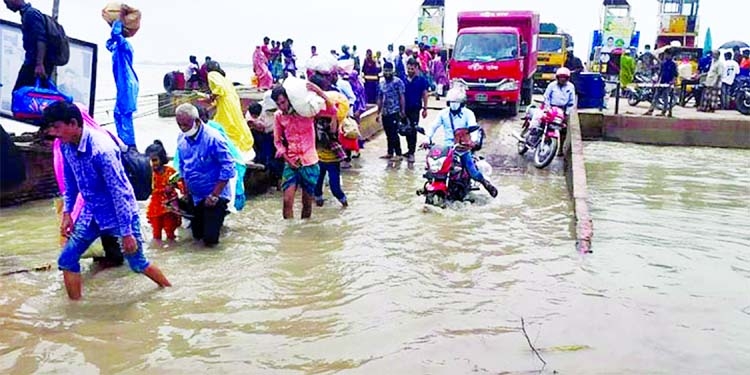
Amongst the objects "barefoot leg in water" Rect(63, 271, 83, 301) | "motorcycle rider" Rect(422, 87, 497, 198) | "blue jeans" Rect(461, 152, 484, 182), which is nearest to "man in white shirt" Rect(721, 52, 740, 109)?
"motorcycle rider" Rect(422, 87, 497, 198)

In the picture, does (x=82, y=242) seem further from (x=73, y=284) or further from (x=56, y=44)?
(x=56, y=44)

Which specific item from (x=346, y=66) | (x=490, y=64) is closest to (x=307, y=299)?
(x=346, y=66)

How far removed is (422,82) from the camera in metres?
12.2

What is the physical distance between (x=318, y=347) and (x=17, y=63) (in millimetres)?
5286

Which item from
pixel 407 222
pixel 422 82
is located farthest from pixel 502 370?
pixel 422 82

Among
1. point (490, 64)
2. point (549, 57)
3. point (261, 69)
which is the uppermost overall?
point (549, 57)

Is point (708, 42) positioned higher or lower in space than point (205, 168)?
higher

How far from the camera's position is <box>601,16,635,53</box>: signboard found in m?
30.8

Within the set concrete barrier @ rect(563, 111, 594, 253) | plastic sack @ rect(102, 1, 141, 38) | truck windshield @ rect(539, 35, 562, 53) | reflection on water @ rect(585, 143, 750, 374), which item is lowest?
reflection on water @ rect(585, 143, 750, 374)

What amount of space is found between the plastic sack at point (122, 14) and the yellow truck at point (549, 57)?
20.8 m

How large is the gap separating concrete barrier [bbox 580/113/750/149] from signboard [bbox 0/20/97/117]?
1116 centimetres

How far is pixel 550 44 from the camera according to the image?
27672 mm

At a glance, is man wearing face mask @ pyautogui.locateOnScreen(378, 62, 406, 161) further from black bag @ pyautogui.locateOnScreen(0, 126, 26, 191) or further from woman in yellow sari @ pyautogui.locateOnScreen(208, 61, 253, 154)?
black bag @ pyautogui.locateOnScreen(0, 126, 26, 191)

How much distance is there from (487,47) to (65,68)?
1125 cm
